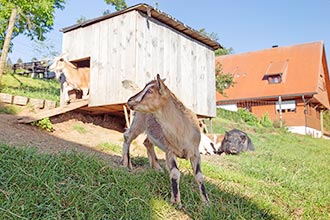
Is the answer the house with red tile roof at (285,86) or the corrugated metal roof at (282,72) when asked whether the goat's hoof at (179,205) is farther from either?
the corrugated metal roof at (282,72)

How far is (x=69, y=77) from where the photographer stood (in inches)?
392

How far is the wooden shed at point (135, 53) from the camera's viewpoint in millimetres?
9000

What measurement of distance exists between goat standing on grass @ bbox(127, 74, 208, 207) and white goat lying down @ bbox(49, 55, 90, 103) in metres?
6.23

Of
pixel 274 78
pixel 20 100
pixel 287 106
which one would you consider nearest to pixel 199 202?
pixel 20 100

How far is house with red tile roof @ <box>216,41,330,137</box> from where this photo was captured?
1017 inches

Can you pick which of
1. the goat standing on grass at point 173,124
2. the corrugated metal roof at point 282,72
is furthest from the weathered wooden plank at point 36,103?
the corrugated metal roof at point 282,72

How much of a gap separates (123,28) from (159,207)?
21.1 ft

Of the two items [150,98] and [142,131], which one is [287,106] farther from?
[150,98]

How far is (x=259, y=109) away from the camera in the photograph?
28016mm

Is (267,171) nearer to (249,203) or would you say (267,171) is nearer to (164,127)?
(249,203)

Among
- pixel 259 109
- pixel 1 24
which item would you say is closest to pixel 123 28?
pixel 1 24

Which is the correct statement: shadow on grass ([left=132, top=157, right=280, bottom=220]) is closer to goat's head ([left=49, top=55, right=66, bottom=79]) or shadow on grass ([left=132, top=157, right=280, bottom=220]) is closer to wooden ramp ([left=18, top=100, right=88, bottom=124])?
wooden ramp ([left=18, top=100, right=88, bottom=124])

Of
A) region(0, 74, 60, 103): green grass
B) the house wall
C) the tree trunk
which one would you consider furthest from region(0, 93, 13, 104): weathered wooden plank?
the house wall

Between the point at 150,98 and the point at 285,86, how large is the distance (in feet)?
80.9
